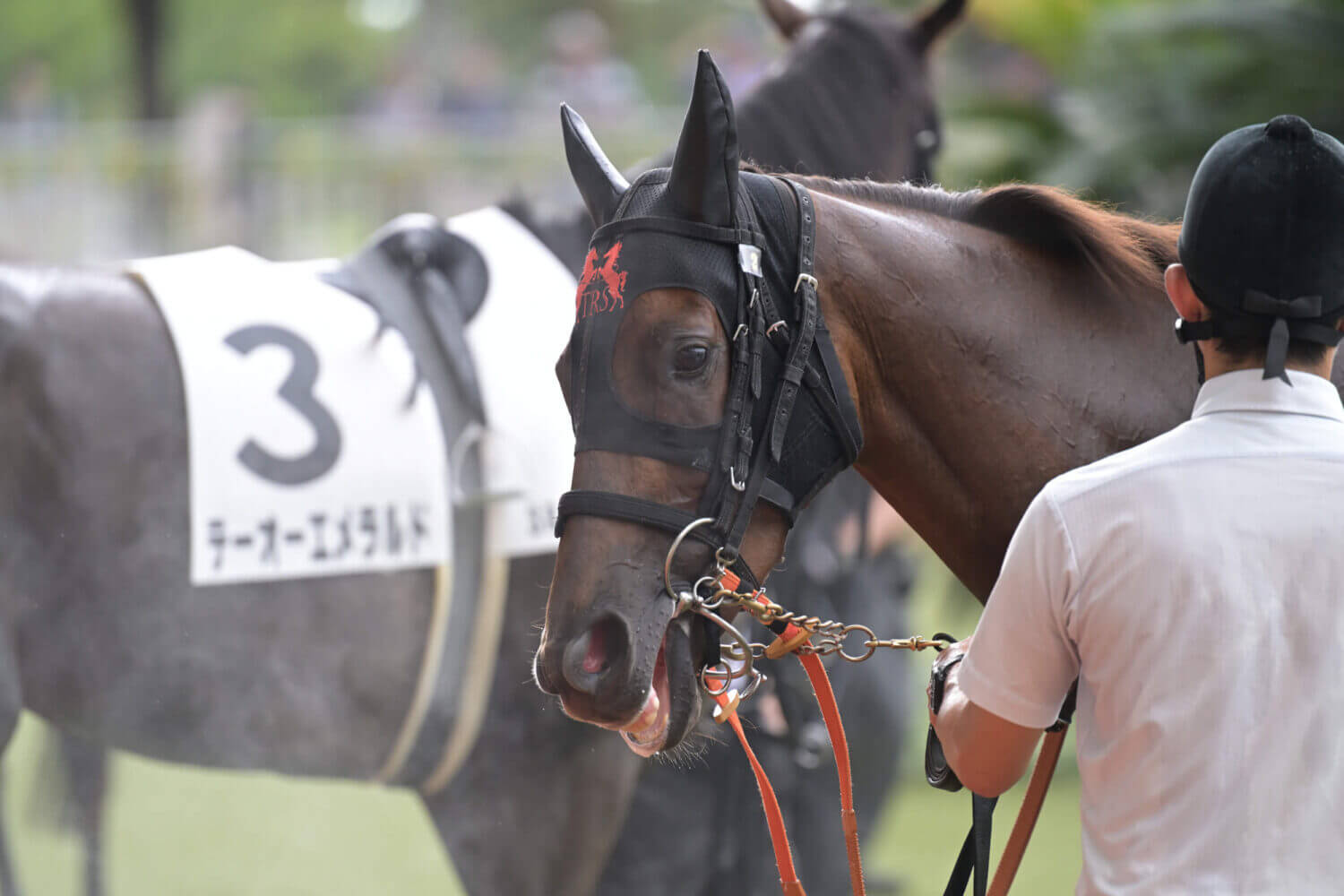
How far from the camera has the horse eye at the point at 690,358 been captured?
1359mm

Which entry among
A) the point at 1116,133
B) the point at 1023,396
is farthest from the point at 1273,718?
Result: the point at 1116,133

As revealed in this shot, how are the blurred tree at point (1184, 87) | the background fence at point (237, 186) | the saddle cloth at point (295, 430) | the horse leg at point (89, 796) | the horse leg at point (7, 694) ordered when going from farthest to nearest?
the background fence at point (237, 186) → the blurred tree at point (1184, 87) → the horse leg at point (89, 796) → the saddle cloth at point (295, 430) → the horse leg at point (7, 694)

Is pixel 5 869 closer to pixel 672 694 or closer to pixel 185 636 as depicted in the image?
pixel 185 636

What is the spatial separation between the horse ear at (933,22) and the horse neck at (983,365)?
172cm

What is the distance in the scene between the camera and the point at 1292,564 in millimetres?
1038

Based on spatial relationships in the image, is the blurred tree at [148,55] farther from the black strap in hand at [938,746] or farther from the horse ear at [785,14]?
the black strap in hand at [938,746]

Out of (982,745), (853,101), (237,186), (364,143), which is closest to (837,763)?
(982,745)

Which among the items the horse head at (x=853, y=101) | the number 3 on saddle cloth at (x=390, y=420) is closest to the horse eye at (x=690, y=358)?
the number 3 on saddle cloth at (x=390, y=420)

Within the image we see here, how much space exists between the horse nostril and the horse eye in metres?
0.29

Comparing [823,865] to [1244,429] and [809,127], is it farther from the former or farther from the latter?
[1244,429]

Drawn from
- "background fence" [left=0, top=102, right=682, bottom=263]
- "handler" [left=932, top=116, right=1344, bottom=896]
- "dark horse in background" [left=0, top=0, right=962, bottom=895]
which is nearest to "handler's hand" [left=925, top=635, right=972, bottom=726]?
"handler" [left=932, top=116, right=1344, bottom=896]

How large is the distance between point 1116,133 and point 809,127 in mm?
2898

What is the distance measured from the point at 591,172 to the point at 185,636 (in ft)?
4.24

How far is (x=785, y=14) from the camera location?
3350 millimetres
